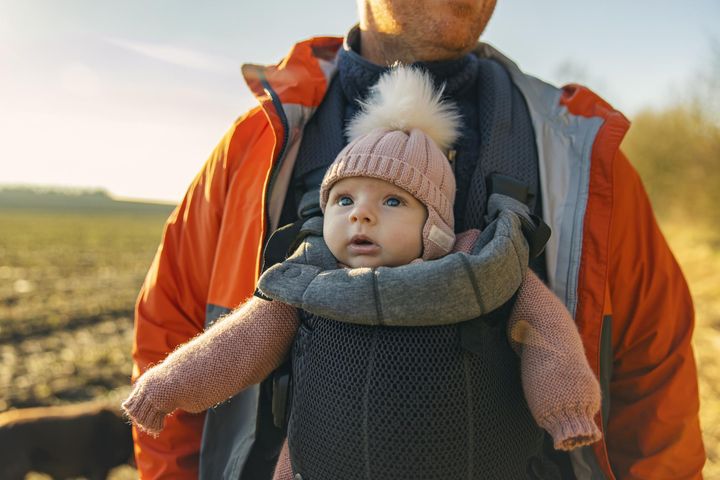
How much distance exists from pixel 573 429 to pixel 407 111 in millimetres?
1096

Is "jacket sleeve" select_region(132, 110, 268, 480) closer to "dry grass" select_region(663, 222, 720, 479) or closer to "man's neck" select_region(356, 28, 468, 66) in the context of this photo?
"man's neck" select_region(356, 28, 468, 66)

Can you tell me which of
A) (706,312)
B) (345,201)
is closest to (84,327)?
(345,201)

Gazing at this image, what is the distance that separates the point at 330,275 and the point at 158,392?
617 millimetres

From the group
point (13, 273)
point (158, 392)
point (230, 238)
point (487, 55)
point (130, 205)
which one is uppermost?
point (487, 55)

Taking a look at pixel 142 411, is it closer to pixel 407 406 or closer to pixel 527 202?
pixel 407 406

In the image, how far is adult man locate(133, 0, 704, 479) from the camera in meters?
2.29

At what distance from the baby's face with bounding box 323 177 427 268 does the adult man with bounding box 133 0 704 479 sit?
31 centimetres

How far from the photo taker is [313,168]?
93.7 inches

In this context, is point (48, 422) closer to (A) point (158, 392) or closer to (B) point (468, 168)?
(A) point (158, 392)

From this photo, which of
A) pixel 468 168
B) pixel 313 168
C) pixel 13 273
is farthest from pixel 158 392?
pixel 13 273

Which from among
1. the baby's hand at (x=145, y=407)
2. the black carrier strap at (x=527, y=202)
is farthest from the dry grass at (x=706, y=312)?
the baby's hand at (x=145, y=407)

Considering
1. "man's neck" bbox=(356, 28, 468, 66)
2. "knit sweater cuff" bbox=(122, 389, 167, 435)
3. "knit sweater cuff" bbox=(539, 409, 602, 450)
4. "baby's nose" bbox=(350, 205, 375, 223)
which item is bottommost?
"knit sweater cuff" bbox=(122, 389, 167, 435)

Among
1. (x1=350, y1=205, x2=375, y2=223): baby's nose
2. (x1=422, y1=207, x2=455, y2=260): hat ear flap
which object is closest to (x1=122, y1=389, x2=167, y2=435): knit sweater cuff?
(x1=350, y1=205, x2=375, y2=223): baby's nose

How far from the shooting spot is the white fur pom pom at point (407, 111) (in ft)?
6.88
